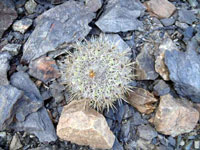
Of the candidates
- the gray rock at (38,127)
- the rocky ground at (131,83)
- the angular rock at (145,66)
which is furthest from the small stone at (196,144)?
the gray rock at (38,127)

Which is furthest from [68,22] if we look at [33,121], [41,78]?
[33,121]

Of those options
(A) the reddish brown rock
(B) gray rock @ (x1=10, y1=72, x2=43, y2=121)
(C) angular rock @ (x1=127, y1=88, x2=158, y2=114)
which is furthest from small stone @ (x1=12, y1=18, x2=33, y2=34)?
(C) angular rock @ (x1=127, y1=88, x2=158, y2=114)

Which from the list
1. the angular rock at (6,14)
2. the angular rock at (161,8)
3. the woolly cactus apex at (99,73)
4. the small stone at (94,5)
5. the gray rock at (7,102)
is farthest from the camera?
the angular rock at (161,8)

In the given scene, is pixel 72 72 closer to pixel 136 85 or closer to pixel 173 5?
pixel 136 85

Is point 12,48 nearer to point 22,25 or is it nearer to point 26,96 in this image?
point 22,25

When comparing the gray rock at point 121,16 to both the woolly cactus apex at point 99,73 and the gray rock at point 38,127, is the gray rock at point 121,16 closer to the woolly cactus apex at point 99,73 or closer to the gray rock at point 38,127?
the woolly cactus apex at point 99,73

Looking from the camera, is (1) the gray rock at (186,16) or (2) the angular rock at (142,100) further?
(1) the gray rock at (186,16)

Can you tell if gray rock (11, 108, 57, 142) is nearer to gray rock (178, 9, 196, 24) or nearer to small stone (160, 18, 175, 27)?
small stone (160, 18, 175, 27)
